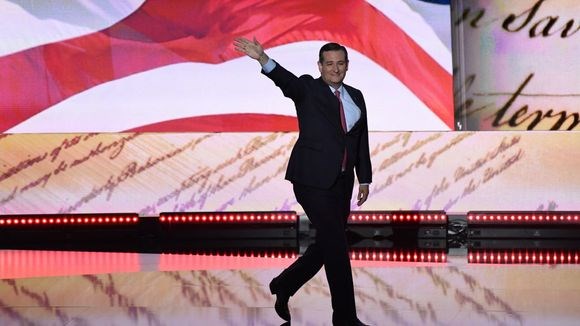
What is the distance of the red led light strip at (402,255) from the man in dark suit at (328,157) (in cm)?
290

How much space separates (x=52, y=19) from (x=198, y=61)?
1.24m

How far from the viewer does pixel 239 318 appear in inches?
188

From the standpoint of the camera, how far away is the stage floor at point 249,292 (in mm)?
4777

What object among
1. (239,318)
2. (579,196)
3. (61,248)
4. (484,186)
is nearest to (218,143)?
(61,248)

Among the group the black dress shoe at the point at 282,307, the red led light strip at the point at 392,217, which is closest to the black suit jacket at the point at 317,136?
the black dress shoe at the point at 282,307

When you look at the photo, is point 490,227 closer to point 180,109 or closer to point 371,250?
point 371,250

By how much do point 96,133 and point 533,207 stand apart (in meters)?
3.38

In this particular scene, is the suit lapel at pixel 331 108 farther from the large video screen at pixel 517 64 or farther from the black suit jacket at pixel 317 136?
the large video screen at pixel 517 64

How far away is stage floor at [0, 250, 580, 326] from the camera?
4.78 m

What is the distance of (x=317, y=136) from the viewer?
4.48 m

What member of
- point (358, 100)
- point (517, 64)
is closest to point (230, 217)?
point (517, 64)

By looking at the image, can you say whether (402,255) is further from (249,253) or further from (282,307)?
(282,307)

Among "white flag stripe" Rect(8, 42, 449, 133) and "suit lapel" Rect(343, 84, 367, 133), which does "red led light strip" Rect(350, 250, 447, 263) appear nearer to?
"white flag stripe" Rect(8, 42, 449, 133)

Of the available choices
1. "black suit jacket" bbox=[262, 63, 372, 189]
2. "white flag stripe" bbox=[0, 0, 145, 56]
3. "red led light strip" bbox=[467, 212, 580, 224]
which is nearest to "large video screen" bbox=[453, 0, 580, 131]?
"red led light strip" bbox=[467, 212, 580, 224]
